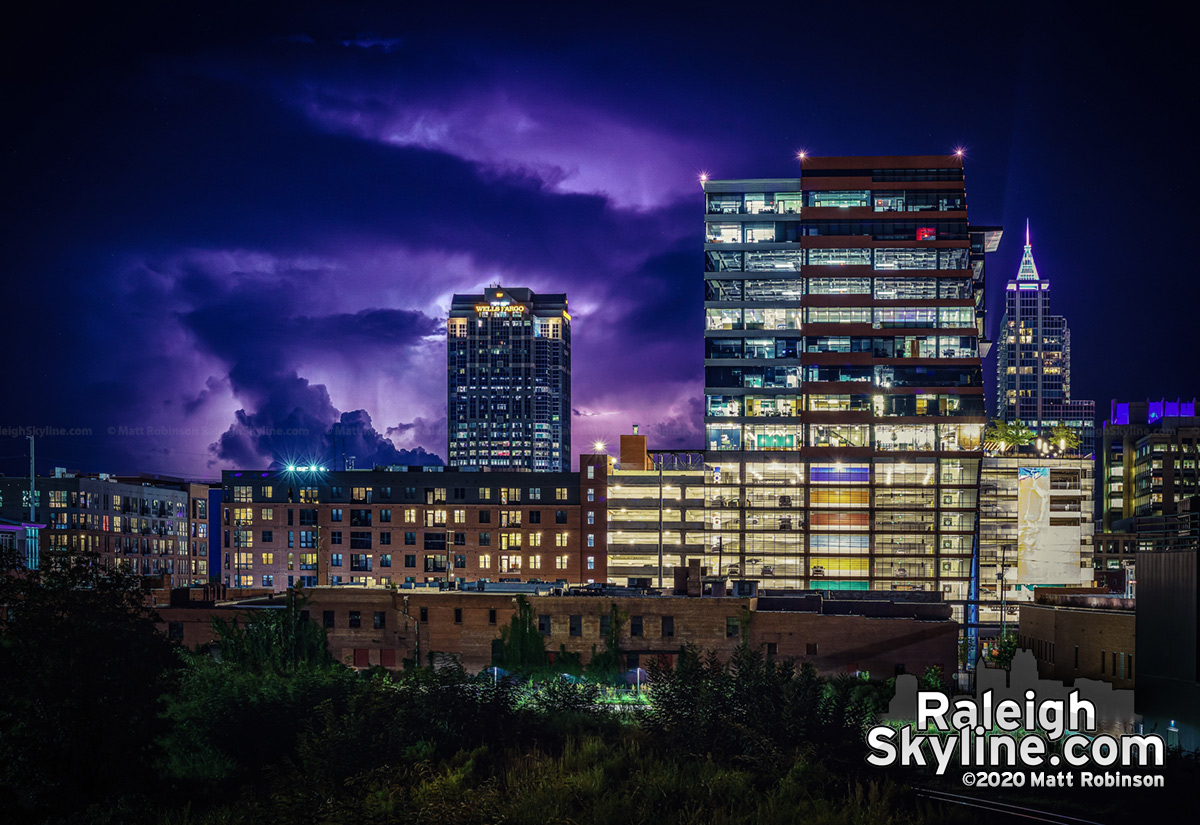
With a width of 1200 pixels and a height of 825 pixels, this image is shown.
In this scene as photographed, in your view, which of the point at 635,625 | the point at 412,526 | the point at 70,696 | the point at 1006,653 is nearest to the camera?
the point at 70,696

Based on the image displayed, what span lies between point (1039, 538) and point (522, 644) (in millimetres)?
75997

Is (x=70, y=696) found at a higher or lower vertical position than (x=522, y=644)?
higher

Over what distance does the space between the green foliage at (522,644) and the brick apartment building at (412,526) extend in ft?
170

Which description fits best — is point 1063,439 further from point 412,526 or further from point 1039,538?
point 412,526

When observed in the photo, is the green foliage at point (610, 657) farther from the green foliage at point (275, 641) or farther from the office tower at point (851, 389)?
the office tower at point (851, 389)

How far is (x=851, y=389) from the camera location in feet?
413

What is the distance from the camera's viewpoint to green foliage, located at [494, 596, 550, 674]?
74.2m

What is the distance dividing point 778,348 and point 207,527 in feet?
348

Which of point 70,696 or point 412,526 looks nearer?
point 70,696

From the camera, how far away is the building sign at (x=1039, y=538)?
123062 millimetres

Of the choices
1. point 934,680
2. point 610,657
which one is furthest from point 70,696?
point 934,680

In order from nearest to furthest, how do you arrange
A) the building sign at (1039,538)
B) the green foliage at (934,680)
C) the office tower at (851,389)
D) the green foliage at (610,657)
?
1. the green foliage at (934,680)
2. the green foliage at (610,657)
3. the building sign at (1039,538)
4. the office tower at (851,389)

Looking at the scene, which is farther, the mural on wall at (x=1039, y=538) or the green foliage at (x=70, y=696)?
the mural on wall at (x=1039, y=538)

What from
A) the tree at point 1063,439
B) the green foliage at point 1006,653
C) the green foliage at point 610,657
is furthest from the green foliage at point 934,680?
the tree at point 1063,439
